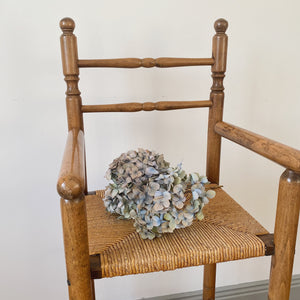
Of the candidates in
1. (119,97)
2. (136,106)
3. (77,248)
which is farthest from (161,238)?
(119,97)

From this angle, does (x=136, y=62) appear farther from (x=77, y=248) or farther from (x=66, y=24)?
(x=77, y=248)

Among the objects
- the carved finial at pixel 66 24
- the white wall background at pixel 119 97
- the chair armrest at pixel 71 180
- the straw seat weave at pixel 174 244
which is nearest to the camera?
the chair armrest at pixel 71 180

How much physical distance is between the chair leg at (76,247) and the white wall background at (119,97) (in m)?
0.43

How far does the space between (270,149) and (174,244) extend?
21cm

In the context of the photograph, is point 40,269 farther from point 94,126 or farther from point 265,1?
point 265,1

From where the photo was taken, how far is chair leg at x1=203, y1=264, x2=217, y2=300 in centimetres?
85

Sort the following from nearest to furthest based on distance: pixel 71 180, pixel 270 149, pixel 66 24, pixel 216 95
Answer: pixel 71 180
pixel 270 149
pixel 66 24
pixel 216 95

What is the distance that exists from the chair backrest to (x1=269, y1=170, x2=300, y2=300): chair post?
0.27 metres

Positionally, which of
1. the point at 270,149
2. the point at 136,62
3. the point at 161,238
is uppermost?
the point at 136,62

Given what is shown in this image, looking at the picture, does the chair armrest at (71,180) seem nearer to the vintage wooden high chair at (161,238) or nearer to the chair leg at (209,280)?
the vintage wooden high chair at (161,238)

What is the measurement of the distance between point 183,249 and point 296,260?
0.77 metres

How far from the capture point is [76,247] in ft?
1.50

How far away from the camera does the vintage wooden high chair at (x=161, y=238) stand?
1.49 ft

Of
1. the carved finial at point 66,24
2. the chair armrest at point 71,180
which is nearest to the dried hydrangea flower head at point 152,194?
the chair armrest at point 71,180
